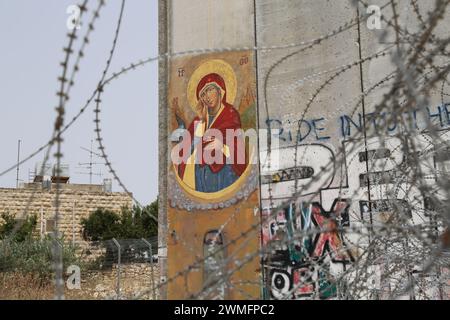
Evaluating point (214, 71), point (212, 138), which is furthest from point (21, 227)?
point (214, 71)

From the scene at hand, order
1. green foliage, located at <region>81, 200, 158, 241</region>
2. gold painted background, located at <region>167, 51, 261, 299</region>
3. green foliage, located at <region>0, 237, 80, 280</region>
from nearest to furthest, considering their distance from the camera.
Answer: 1. gold painted background, located at <region>167, 51, 261, 299</region>
2. green foliage, located at <region>0, 237, 80, 280</region>
3. green foliage, located at <region>81, 200, 158, 241</region>

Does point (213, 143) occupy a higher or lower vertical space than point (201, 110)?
lower

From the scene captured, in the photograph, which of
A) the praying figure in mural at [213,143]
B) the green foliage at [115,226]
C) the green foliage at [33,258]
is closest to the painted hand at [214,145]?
the praying figure in mural at [213,143]

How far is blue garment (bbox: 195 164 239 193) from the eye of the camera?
41.2ft

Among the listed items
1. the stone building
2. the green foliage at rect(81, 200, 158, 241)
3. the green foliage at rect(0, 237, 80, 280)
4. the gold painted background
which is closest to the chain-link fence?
the green foliage at rect(0, 237, 80, 280)

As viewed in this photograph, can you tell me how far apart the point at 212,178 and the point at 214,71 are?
2.11m

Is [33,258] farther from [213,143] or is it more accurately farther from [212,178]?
[213,143]

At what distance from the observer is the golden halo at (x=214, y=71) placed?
41.8 feet

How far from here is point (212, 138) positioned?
1291 centimetres

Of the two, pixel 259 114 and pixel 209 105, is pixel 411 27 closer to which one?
pixel 259 114

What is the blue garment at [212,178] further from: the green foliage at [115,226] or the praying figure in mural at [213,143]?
the green foliage at [115,226]

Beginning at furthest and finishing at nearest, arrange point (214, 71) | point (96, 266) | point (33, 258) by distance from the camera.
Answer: point (96, 266)
point (33, 258)
point (214, 71)

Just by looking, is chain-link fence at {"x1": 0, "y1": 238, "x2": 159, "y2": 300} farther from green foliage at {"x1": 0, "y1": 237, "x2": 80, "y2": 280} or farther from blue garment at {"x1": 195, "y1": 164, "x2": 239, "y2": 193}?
blue garment at {"x1": 195, "y1": 164, "x2": 239, "y2": 193}

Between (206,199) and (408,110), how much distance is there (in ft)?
33.9
